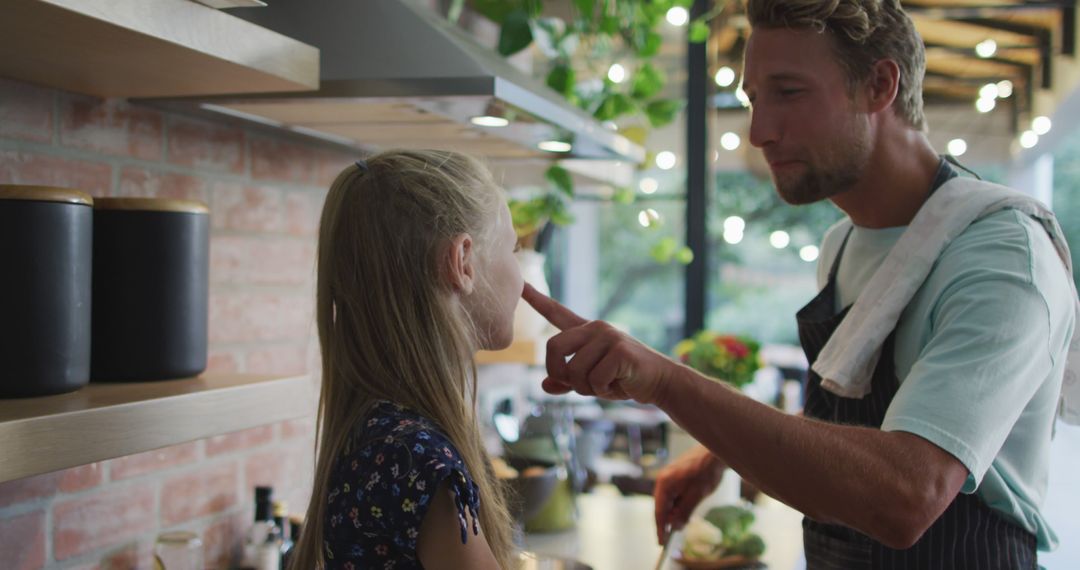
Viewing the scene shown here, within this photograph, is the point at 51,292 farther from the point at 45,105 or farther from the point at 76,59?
the point at 45,105

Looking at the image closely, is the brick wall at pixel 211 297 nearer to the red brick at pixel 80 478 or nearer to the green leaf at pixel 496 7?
the red brick at pixel 80 478

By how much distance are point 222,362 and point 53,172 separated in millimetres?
447

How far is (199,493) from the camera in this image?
1555mm

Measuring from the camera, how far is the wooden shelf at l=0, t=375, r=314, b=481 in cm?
80

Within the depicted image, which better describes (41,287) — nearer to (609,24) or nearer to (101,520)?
(101,520)

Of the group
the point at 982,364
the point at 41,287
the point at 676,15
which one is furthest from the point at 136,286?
the point at 676,15

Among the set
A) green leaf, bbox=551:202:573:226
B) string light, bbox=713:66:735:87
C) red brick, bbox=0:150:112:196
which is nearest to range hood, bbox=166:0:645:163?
red brick, bbox=0:150:112:196

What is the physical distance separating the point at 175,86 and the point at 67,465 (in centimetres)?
54

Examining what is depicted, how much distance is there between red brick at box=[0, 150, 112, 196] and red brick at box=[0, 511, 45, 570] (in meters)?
0.42

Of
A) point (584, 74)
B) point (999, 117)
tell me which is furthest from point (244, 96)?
point (999, 117)

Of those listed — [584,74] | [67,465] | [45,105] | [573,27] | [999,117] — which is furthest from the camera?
[999,117]

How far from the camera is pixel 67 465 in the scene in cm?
84

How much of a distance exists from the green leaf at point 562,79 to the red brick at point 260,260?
831 mm

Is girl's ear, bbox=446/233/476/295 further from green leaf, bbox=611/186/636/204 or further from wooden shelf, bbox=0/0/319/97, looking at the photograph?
green leaf, bbox=611/186/636/204
